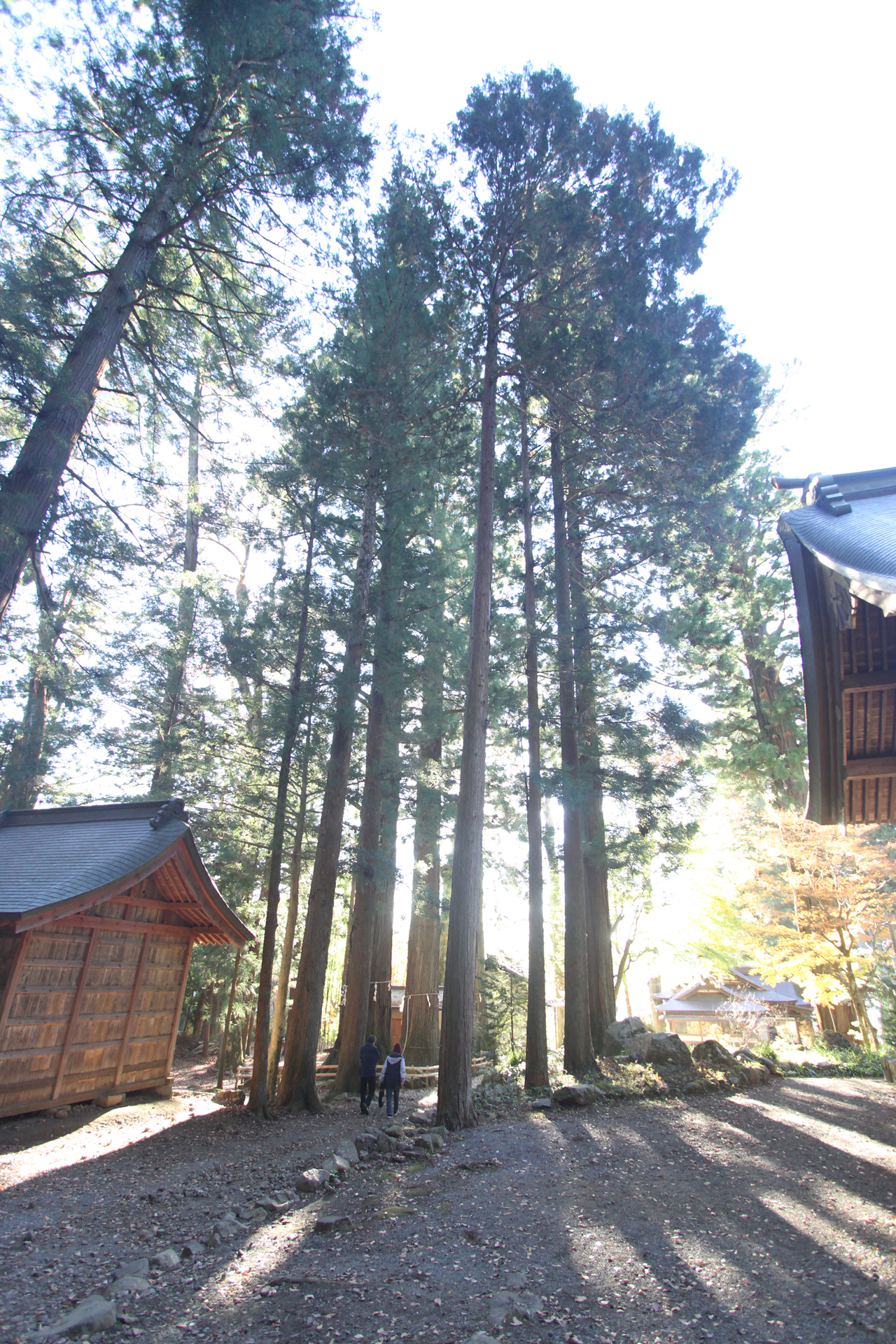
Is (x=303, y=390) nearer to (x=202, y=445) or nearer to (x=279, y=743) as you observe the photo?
(x=202, y=445)

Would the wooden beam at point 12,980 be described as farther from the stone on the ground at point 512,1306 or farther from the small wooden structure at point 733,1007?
the small wooden structure at point 733,1007

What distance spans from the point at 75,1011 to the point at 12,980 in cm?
129

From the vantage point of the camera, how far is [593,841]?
12.0 metres

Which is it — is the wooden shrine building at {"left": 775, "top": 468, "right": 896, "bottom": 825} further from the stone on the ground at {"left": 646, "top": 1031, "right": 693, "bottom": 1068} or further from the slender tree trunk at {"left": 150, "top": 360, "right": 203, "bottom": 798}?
the slender tree trunk at {"left": 150, "top": 360, "right": 203, "bottom": 798}

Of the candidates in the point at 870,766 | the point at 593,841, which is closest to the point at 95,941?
the point at 593,841

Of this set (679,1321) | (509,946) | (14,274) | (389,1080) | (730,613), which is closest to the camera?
(679,1321)

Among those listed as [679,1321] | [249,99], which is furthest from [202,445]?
[679,1321]

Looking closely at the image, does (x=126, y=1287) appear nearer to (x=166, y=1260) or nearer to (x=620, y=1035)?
(x=166, y=1260)

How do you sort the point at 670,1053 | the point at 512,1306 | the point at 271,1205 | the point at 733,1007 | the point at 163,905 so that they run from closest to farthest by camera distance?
the point at 512,1306
the point at 271,1205
the point at 670,1053
the point at 163,905
the point at 733,1007

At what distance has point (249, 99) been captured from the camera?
804 cm

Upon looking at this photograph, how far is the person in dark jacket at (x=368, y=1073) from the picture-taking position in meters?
9.25

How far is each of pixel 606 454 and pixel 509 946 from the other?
1896cm

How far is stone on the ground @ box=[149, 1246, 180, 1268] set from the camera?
389 cm

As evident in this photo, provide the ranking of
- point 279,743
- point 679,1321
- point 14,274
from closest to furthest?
1. point 679,1321
2. point 14,274
3. point 279,743
